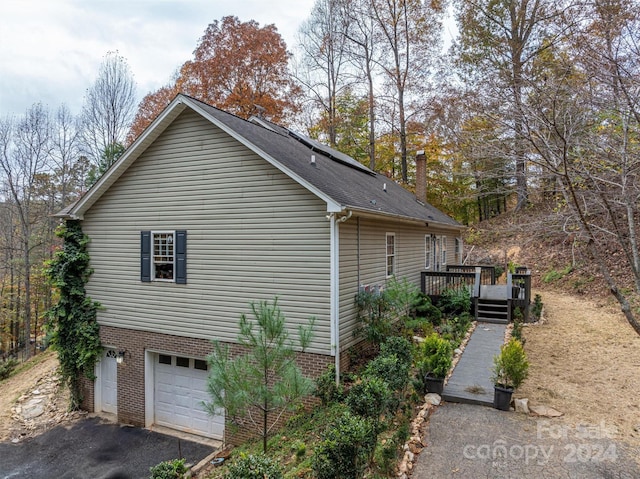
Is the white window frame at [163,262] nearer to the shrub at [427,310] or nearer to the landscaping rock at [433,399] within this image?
the landscaping rock at [433,399]

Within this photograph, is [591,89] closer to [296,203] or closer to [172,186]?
[296,203]

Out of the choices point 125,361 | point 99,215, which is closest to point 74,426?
point 125,361

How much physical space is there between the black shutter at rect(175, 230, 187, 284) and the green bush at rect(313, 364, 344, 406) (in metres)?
4.19

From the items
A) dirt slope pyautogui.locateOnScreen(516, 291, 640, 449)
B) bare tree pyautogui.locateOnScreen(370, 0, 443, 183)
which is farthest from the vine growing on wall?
bare tree pyautogui.locateOnScreen(370, 0, 443, 183)

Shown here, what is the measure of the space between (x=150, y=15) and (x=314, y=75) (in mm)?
14890

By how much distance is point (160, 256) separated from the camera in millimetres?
9141

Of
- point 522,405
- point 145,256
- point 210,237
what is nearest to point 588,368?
point 522,405

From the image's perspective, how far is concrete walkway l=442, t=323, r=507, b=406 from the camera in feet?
21.0

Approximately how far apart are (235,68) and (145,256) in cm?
1484

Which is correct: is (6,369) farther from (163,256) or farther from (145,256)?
(163,256)

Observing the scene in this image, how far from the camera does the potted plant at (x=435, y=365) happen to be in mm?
6484

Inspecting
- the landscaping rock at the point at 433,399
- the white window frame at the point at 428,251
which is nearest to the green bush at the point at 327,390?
the landscaping rock at the point at 433,399

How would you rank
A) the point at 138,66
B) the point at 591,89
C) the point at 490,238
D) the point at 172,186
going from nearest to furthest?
the point at 591,89 → the point at 172,186 → the point at 138,66 → the point at 490,238

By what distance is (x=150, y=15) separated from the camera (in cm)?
1025
